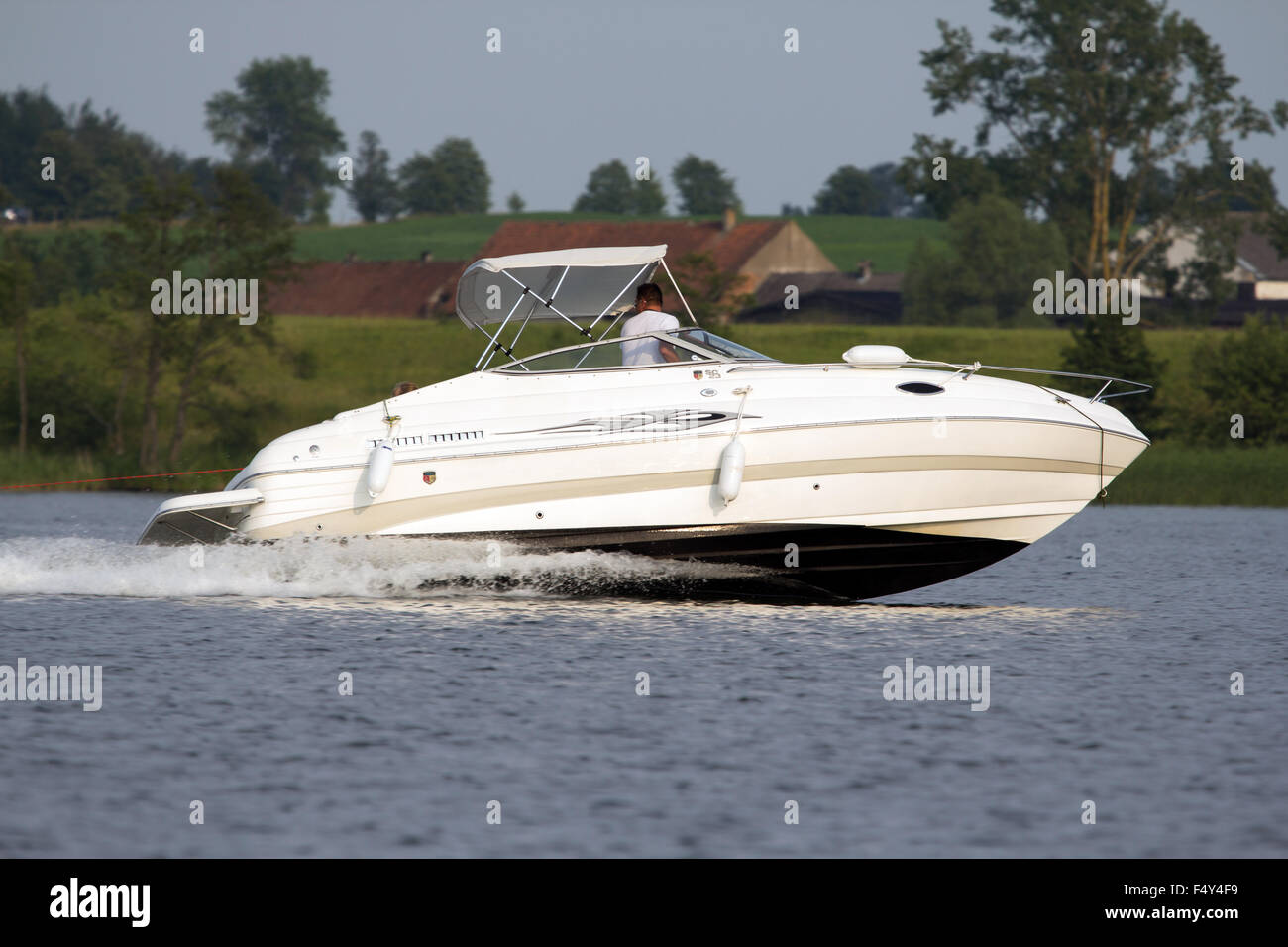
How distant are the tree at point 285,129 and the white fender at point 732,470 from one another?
9714 centimetres

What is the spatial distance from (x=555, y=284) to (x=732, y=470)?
239 centimetres

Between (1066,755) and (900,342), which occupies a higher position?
(900,342)

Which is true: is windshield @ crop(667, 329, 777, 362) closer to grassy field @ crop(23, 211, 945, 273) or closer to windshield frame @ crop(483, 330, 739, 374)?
windshield frame @ crop(483, 330, 739, 374)

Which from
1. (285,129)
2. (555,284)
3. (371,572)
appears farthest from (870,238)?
(371,572)

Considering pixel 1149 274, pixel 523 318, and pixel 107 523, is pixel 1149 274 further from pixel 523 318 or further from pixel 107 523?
pixel 523 318

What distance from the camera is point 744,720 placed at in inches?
288

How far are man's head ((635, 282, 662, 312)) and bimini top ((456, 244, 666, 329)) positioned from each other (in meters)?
0.31

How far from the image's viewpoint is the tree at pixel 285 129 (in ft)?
340

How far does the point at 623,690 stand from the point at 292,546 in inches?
147

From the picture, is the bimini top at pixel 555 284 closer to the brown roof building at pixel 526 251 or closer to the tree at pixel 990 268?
the tree at pixel 990 268

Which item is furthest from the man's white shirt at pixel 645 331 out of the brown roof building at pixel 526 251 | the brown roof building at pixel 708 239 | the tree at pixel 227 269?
the brown roof building at pixel 526 251
